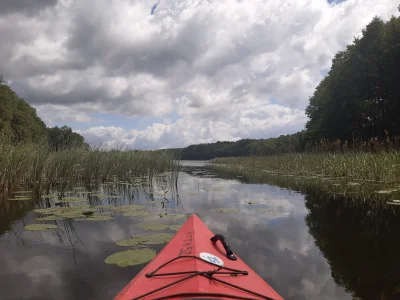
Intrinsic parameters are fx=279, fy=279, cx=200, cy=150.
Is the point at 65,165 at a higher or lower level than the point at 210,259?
higher

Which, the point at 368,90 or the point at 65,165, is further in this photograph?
the point at 368,90

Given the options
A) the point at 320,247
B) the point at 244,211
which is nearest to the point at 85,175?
the point at 244,211

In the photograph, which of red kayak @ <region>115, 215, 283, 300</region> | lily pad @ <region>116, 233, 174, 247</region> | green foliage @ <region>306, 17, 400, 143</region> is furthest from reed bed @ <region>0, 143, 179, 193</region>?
green foliage @ <region>306, 17, 400, 143</region>

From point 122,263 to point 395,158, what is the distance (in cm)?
957

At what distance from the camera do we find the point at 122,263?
9.24ft

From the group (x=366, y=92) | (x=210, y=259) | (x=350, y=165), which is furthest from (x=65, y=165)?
(x=366, y=92)

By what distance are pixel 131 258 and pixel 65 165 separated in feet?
26.7

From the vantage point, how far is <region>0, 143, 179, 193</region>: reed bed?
25.7ft

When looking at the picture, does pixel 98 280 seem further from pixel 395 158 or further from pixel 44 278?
pixel 395 158

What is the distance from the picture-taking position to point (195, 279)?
63.2 inches

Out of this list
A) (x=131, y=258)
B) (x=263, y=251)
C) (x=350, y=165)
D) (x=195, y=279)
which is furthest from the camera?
(x=350, y=165)

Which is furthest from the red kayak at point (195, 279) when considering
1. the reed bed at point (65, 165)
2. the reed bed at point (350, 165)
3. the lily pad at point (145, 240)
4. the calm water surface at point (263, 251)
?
the reed bed at point (350, 165)

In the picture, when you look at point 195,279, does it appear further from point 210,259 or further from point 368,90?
point 368,90

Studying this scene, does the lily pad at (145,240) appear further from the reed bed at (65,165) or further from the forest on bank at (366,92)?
the forest on bank at (366,92)
